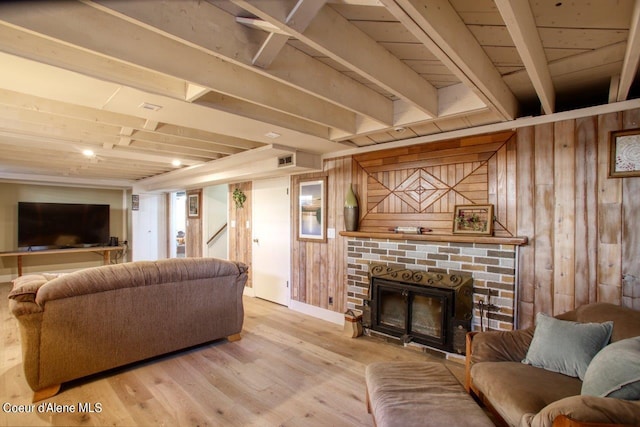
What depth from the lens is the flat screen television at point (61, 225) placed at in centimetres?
584

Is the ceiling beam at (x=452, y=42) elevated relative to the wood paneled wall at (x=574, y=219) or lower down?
elevated

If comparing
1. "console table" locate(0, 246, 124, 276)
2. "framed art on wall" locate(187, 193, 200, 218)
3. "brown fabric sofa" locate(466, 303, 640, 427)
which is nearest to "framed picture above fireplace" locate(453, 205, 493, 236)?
"brown fabric sofa" locate(466, 303, 640, 427)

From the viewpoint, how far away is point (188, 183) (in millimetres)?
5465

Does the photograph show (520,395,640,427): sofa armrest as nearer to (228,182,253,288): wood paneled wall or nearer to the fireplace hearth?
the fireplace hearth

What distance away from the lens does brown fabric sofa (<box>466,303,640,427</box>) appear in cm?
113

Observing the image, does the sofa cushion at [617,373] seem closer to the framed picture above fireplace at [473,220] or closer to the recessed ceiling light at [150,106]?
the framed picture above fireplace at [473,220]

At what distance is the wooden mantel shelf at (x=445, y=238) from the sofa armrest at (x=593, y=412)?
4.68ft

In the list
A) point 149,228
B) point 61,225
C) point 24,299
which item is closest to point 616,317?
point 24,299

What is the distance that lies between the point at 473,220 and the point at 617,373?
1564 millimetres

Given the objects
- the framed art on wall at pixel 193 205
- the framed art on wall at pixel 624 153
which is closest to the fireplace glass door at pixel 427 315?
the framed art on wall at pixel 624 153

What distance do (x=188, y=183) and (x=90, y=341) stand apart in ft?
11.6

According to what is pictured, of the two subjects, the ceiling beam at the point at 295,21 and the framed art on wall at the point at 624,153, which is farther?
the framed art on wall at the point at 624,153

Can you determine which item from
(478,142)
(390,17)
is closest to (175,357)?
(390,17)

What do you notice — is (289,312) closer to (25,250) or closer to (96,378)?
(96,378)
